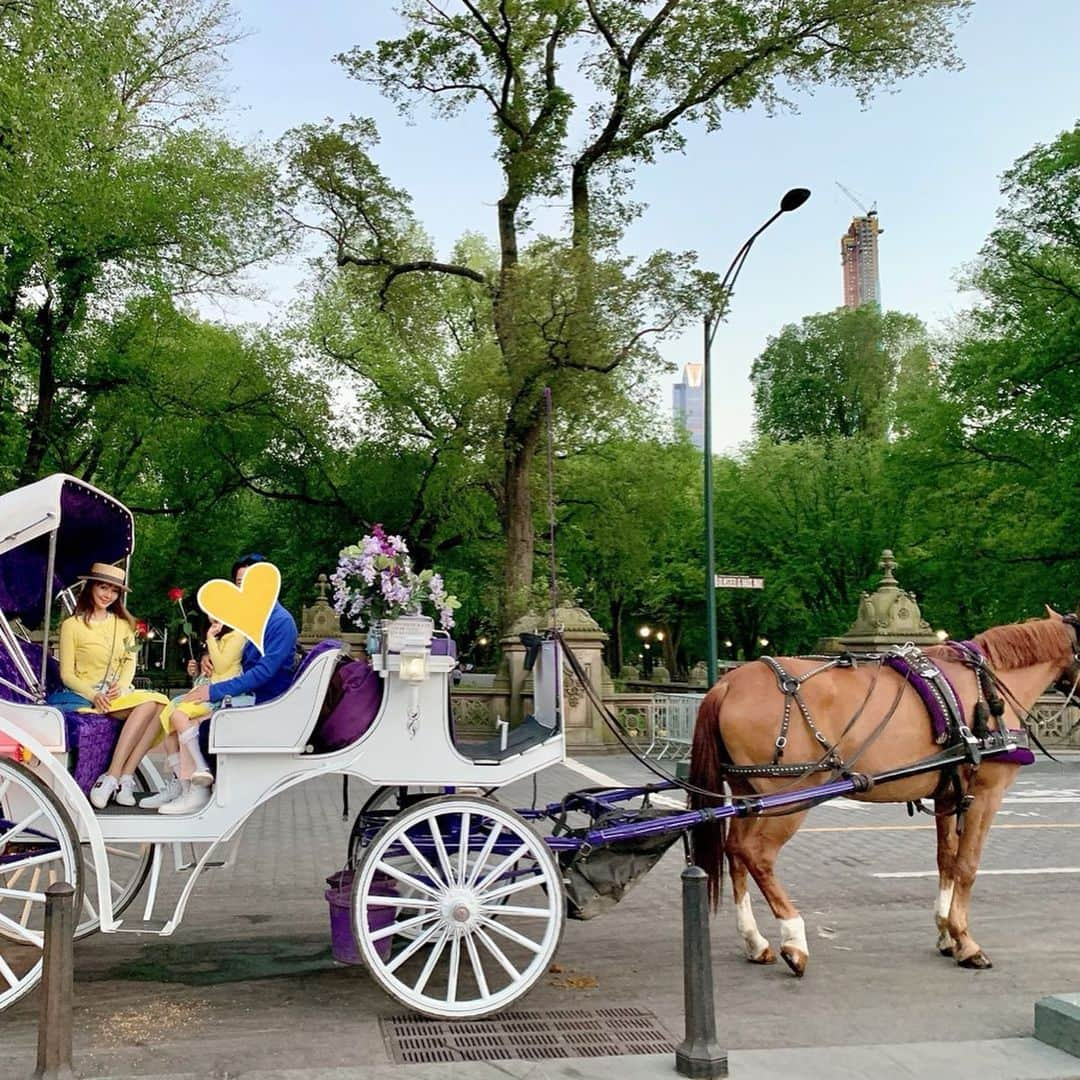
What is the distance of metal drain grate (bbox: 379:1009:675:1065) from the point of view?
4.87 meters

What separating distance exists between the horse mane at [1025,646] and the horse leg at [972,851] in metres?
0.73

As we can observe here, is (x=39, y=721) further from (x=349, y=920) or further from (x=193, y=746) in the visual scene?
(x=349, y=920)

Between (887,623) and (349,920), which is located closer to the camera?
(349,920)

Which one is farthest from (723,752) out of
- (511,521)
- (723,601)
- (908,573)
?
(723,601)

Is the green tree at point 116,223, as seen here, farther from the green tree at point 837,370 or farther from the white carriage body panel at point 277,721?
the green tree at point 837,370

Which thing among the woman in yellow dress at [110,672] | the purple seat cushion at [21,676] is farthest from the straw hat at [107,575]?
the purple seat cushion at [21,676]

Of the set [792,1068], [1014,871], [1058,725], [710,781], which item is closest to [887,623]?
[1058,725]

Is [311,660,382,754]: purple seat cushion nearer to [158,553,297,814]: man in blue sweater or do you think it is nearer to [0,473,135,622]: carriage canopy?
[158,553,297,814]: man in blue sweater

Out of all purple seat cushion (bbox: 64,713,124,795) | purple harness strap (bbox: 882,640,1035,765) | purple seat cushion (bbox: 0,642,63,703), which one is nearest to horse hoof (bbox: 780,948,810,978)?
purple harness strap (bbox: 882,640,1035,765)

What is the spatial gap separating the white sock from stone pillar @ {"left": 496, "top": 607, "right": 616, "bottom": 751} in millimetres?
15474

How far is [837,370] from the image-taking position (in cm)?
4709

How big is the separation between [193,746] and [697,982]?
287cm

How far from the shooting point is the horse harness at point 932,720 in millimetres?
6254

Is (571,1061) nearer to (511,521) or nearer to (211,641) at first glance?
(211,641)
